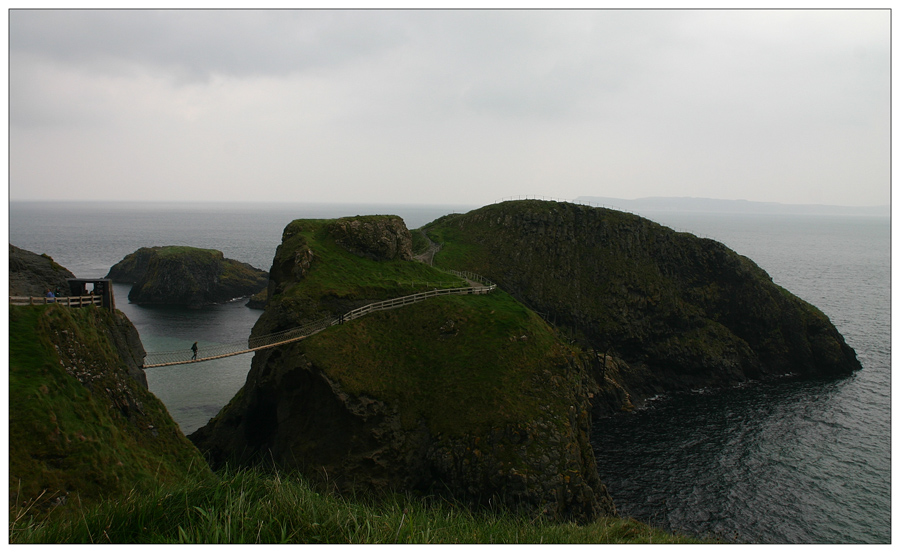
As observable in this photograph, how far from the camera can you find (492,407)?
42094 millimetres

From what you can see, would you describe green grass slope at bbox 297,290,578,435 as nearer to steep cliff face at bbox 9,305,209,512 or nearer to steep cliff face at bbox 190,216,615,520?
steep cliff face at bbox 190,216,615,520

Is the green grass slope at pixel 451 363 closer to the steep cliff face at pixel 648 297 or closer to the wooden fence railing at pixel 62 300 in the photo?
the wooden fence railing at pixel 62 300

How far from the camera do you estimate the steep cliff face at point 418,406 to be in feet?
128

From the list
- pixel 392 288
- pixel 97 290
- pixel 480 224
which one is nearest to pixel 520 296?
pixel 480 224

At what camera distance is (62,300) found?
101 feet

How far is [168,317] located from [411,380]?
288ft

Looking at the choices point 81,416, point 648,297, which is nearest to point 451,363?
point 81,416

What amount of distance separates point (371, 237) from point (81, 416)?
39229 mm

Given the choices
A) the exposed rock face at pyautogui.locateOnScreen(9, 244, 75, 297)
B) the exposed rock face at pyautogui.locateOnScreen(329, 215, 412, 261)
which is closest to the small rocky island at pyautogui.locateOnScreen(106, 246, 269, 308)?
the exposed rock face at pyautogui.locateOnScreen(329, 215, 412, 261)

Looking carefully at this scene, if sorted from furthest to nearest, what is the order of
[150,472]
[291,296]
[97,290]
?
[291,296]
[97,290]
[150,472]

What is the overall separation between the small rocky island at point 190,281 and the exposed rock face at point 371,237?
259ft

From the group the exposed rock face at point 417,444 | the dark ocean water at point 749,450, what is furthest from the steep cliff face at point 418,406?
the dark ocean water at point 749,450

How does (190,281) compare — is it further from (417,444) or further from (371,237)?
(417,444)

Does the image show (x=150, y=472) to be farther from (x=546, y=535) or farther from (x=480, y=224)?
(x=480, y=224)
